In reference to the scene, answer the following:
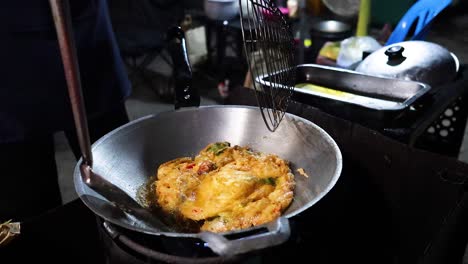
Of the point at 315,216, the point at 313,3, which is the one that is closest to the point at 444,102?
the point at 315,216

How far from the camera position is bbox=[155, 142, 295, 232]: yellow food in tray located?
904 millimetres

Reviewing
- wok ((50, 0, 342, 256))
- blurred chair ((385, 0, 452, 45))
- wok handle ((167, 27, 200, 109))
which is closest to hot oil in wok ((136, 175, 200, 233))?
wok ((50, 0, 342, 256))

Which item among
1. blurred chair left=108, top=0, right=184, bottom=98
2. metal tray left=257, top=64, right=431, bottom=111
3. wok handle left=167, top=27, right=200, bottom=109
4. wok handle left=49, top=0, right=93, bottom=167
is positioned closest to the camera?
wok handle left=49, top=0, right=93, bottom=167

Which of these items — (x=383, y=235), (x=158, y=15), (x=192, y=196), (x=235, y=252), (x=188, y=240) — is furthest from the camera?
(x=158, y=15)

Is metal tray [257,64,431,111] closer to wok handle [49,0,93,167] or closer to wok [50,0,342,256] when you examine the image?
wok [50,0,342,256]

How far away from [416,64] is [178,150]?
0.88 meters

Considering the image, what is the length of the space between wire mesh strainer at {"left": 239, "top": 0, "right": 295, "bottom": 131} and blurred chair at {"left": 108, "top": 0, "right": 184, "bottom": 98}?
8.29 feet

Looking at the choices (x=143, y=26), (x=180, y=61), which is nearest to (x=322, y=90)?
(x=180, y=61)

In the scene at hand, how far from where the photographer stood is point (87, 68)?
1.34 meters

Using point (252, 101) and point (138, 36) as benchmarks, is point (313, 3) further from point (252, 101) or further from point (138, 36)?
point (252, 101)

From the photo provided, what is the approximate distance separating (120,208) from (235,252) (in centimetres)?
29

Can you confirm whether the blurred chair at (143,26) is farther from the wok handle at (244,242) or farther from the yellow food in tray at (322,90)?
the wok handle at (244,242)

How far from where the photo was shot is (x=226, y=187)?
36.9 inches

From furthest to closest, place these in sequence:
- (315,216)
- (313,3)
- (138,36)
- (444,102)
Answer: (313,3), (138,36), (444,102), (315,216)
